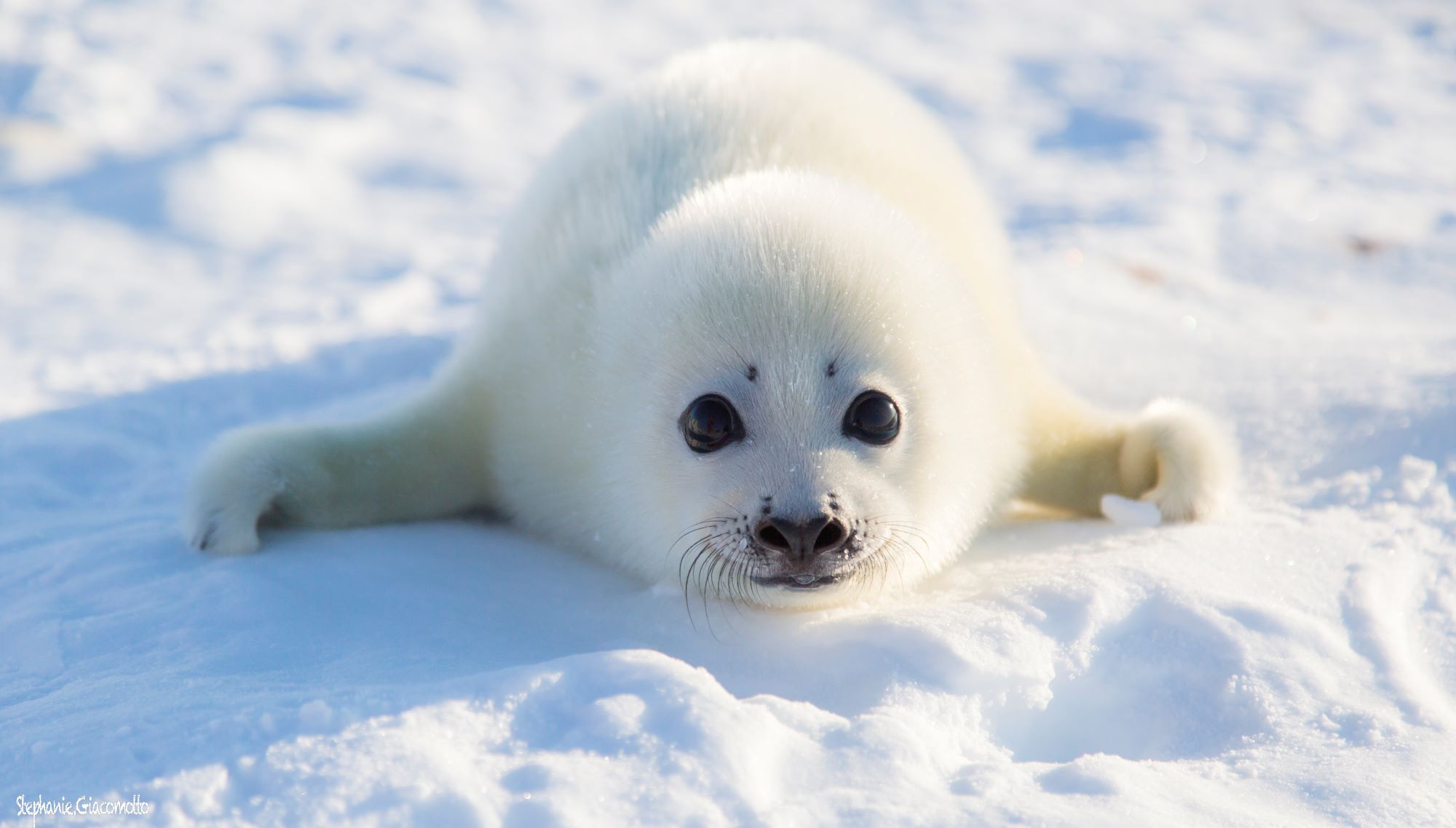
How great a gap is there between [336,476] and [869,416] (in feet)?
3.70

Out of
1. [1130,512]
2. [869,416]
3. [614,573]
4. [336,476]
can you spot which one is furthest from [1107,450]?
[336,476]

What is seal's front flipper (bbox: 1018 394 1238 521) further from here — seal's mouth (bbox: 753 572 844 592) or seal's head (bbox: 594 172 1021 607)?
seal's mouth (bbox: 753 572 844 592)

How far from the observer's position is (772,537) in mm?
2047

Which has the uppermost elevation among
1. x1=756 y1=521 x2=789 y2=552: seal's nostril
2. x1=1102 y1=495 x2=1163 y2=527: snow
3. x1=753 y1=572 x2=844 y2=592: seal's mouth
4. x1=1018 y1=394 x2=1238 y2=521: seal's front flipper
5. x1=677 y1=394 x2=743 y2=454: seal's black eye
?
x1=1018 y1=394 x2=1238 y2=521: seal's front flipper

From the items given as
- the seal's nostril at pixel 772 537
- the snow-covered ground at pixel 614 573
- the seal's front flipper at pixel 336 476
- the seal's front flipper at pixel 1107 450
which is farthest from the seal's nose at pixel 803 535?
the seal's front flipper at pixel 336 476

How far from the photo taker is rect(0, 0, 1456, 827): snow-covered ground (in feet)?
5.25

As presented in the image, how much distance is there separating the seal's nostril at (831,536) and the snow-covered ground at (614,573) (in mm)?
147

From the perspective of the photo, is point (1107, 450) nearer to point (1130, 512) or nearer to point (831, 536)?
point (1130, 512)

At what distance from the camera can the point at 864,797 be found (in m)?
1.53

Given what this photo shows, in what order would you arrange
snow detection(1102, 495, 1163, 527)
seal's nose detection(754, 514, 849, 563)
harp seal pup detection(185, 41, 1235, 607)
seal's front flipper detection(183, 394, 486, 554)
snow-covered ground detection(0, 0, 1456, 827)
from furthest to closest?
snow detection(1102, 495, 1163, 527) < seal's front flipper detection(183, 394, 486, 554) < harp seal pup detection(185, 41, 1235, 607) < seal's nose detection(754, 514, 849, 563) < snow-covered ground detection(0, 0, 1456, 827)

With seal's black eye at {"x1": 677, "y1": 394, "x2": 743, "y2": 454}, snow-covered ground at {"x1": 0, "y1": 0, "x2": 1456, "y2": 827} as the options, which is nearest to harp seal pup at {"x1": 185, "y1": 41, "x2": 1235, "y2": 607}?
seal's black eye at {"x1": 677, "y1": 394, "x2": 743, "y2": 454}

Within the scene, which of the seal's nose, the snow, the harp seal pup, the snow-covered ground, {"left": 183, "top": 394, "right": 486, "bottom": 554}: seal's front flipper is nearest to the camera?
the snow-covered ground

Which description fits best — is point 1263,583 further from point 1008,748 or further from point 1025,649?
point 1008,748

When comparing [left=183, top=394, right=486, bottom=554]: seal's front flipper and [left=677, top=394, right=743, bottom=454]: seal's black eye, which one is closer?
[left=677, top=394, right=743, bottom=454]: seal's black eye
